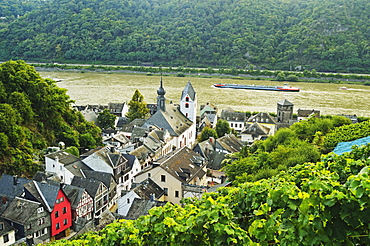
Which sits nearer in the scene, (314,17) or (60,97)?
(60,97)

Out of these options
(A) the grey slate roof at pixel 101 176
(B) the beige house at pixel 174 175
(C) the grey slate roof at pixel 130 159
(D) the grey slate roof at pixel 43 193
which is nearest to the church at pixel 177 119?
(C) the grey slate roof at pixel 130 159

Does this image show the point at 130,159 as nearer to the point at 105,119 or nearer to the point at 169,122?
the point at 169,122

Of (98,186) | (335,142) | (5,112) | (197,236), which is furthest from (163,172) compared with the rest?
(197,236)

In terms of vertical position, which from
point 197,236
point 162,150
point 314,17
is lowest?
point 162,150

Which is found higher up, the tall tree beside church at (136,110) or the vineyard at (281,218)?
the vineyard at (281,218)

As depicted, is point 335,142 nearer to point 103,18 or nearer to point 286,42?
point 286,42

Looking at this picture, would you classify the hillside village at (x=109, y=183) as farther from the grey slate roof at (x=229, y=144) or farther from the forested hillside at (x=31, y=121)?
the forested hillside at (x=31, y=121)
